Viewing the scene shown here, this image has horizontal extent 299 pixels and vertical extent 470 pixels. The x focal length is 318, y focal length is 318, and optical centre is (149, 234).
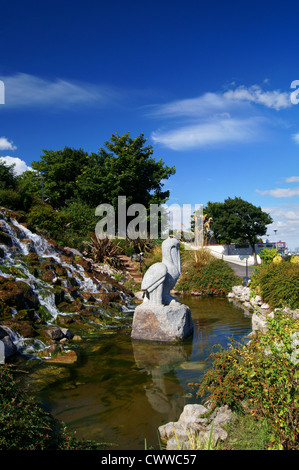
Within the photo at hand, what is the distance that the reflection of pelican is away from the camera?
6.70 m

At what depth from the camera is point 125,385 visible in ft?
15.1

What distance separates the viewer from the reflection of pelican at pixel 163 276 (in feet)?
22.0

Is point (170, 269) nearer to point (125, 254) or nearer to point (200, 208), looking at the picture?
point (125, 254)

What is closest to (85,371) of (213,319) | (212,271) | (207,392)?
(207,392)

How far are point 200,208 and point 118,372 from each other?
1398 inches

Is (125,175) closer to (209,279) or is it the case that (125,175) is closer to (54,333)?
(209,279)

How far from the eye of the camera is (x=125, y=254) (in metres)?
20.8

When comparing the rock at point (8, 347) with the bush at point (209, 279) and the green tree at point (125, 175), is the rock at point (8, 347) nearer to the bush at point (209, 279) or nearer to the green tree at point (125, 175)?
the bush at point (209, 279)

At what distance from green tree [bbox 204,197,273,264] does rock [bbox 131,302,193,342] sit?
96.7ft

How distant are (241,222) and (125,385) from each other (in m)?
32.4

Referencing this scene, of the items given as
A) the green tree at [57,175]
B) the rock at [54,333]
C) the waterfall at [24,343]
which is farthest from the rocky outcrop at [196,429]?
the green tree at [57,175]

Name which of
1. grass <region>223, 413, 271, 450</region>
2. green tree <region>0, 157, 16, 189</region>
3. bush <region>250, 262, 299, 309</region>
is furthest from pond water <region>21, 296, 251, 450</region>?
green tree <region>0, 157, 16, 189</region>

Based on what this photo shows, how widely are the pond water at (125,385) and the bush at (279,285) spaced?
4.33ft

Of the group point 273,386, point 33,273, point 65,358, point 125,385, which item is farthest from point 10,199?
point 273,386
